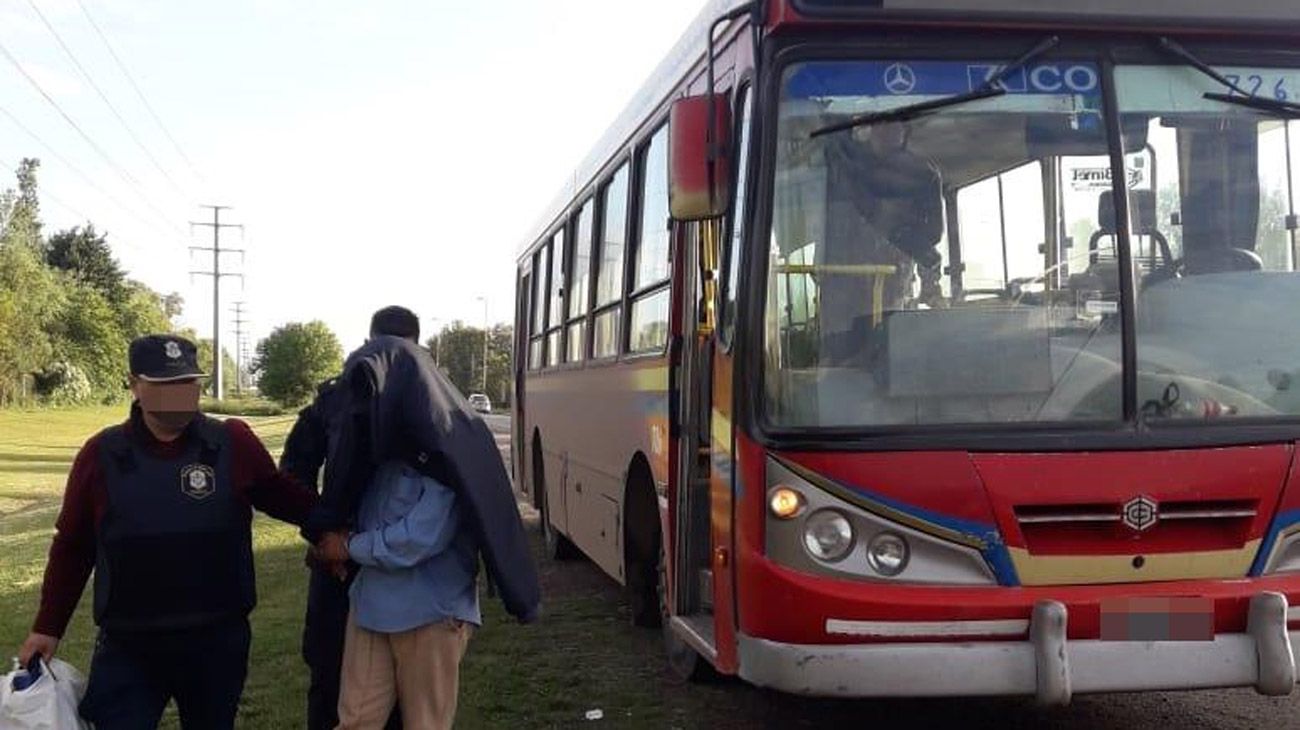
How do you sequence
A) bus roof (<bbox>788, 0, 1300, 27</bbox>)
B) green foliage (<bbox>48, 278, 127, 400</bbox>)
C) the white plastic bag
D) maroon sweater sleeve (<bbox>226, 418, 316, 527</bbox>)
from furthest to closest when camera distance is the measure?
green foliage (<bbox>48, 278, 127, 400</bbox>) < bus roof (<bbox>788, 0, 1300, 27</bbox>) < maroon sweater sleeve (<bbox>226, 418, 316, 527</bbox>) < the white plastic bag

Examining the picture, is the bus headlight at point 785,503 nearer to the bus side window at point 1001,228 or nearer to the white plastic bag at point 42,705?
the bus side window at point 1001,228

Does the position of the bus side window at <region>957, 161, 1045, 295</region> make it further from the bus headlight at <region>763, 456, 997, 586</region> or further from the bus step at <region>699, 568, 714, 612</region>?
the bus step at <region>699, 568, 714, 612</region>

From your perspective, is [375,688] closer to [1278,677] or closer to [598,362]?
[1278,677]

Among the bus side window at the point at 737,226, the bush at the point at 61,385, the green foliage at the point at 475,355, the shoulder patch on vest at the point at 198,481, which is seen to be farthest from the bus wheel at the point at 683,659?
the green foliage at the point at 475,355

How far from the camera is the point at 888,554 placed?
14.5 ft

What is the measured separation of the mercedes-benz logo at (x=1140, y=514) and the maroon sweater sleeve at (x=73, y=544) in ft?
10.9

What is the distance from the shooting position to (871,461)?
4.43 m

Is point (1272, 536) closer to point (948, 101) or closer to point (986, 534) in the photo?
point (986, 534)

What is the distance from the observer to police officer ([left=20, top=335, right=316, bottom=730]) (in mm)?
3799

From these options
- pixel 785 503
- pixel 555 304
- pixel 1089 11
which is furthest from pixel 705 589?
pixel 555 304

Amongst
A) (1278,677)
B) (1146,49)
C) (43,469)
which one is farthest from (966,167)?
(43,469)

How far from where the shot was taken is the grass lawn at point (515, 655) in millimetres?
6457

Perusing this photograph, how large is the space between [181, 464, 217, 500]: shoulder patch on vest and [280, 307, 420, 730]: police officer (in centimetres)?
38

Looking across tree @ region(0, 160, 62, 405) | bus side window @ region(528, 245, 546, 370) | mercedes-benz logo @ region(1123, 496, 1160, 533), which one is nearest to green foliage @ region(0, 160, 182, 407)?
tree @ region(0, 160, 62, 405)
